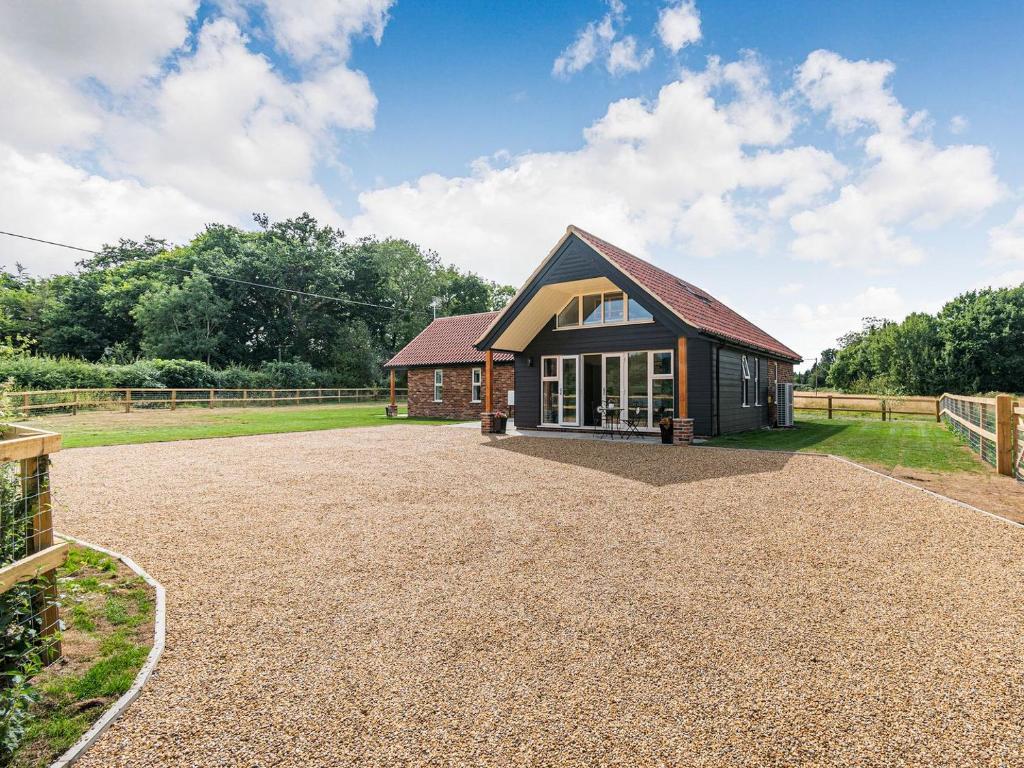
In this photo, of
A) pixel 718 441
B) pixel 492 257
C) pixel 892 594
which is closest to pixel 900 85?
pixel 718 441

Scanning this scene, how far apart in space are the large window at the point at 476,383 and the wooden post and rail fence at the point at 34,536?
20.3 m

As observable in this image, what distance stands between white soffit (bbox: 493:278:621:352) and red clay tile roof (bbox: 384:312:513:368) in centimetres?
563

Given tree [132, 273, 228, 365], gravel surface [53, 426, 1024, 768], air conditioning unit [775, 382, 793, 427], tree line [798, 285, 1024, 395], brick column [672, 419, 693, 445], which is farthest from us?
tree line [798, 285, 1024, 395]

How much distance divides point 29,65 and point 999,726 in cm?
2099

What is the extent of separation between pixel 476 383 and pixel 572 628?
66.6 ft

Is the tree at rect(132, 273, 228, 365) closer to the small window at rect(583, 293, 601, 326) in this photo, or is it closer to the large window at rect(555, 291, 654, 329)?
the large window at rect(555, 291, 654, 329)

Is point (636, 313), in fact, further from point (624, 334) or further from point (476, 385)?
point (476, 385)

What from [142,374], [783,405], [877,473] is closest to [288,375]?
[142,374]

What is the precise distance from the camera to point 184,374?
30250 mm

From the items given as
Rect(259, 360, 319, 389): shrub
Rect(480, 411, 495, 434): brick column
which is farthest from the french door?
Rect(259, 360, 319, 389): shrub

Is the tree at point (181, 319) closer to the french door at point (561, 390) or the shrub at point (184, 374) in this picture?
the shrub at point (184, 374)

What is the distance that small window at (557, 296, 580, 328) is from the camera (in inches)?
645

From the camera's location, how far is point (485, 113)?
13719 millimetres

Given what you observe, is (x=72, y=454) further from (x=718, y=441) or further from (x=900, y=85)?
(x=900, y=85)
